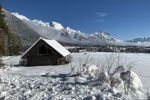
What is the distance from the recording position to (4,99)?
9.04 metres

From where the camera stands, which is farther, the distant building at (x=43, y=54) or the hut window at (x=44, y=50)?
the hut window at (x=44, y=50)

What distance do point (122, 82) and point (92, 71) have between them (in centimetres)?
446

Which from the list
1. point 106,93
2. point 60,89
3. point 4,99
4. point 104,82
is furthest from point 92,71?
point 4,99

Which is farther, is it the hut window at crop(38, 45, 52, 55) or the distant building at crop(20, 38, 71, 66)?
the hut window at crop(38, 45, 52, 55)

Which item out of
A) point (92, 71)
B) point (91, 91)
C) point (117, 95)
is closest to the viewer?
point (117, 95)

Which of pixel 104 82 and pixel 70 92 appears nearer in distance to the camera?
pixel 70 92

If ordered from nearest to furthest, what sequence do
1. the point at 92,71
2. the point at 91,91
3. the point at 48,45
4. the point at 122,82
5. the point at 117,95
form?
the point at 117,95
the point at 91,91
the point at 122,82
the point at 92,71
the point at 48,45

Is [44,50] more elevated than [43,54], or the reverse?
[44,50]

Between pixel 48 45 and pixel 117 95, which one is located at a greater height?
pixel 48 45

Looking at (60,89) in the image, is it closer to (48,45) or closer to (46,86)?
(46,86)

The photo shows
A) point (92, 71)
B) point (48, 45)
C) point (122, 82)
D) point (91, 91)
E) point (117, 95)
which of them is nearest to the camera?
point (117, 95)

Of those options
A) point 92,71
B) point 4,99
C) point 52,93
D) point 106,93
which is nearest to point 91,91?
point 106,93

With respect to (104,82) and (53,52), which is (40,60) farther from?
(104,82)

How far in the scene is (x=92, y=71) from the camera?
49.5 ft
